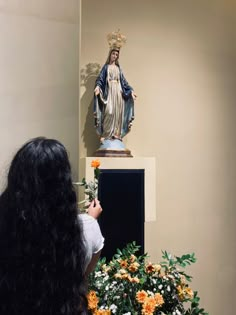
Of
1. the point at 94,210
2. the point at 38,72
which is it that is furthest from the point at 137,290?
the point at 38,72

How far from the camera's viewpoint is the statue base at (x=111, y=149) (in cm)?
250

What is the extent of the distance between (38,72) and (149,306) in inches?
46.1

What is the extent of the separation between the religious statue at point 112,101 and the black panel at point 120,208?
0.22 meters

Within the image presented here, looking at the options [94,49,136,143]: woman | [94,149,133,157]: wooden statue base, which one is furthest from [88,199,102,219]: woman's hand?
[94,49,136,143]: woman

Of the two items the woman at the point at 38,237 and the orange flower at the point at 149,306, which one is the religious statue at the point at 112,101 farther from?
the woman at the point at 38,237

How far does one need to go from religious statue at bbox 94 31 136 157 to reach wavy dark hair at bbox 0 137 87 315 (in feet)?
5.17

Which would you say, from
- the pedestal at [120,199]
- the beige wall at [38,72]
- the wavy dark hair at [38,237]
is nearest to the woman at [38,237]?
the wavy dark hair at [38,237]

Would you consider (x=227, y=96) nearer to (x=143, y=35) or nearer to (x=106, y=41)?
(x=143, y=35)

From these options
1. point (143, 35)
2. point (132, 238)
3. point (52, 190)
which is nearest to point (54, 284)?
point (52, 190)

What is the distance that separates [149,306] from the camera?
4.21 ft

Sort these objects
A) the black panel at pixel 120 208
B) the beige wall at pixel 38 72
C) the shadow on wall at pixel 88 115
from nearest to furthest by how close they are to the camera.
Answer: the beige wall at pixel 38 72 → the black panel at pixel 120 208 → the shadow on wall at pixel 88 115

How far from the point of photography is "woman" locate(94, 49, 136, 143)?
2592 millimetres

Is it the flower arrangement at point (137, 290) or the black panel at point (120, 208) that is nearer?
the flower arrangement at point (137, 290)

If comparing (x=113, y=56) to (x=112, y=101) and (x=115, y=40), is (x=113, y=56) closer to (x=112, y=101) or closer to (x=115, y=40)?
(x=115, y=40)
